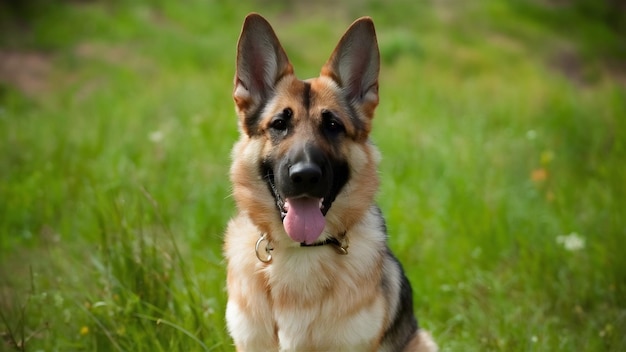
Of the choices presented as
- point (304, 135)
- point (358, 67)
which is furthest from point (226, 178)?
point (304, 135)

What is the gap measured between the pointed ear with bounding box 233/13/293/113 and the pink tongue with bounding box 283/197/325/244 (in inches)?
25.1

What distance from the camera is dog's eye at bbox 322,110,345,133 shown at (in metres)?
3.25

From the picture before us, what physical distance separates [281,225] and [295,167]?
0.40 m

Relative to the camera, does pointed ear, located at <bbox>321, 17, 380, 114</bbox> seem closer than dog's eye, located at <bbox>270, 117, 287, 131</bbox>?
No

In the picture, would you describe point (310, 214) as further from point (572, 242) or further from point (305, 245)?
point (572, 242)

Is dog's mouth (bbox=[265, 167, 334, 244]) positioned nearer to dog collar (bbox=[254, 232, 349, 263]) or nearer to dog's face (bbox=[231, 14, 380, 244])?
dog's face (bbox=[231, 14, 380, 244])

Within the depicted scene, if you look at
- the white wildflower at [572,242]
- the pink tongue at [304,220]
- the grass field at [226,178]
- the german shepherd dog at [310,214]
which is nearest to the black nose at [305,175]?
the german shepherd dog at [310,214]

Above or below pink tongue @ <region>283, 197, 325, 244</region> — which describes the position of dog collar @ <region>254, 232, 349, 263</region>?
below

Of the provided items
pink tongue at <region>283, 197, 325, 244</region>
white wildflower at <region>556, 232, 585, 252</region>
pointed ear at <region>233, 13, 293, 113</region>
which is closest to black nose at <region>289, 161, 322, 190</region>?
pink tongue at <region>283, 197, 325, 244</region>

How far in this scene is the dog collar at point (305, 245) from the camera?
10.5ft

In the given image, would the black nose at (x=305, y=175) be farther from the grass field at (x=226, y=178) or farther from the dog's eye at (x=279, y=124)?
the grass field at (x=226, y=178)

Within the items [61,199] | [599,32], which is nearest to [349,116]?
[61,199]

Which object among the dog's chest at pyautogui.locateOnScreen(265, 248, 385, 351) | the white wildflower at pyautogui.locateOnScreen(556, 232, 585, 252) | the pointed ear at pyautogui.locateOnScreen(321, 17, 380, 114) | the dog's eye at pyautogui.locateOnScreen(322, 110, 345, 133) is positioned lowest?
the white wildflower at pyautogui.locateOnScreen(556, 232, 585, 252)

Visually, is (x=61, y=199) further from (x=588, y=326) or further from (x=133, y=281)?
(x=588, y=326)
